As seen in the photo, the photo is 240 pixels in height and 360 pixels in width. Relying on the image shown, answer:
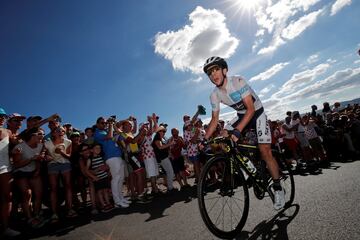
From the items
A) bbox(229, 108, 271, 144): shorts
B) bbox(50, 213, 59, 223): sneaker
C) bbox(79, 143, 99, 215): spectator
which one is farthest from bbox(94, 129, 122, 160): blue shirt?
bbox(229, 108, 271, 144): shorts

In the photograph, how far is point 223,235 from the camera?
3389 millimetres

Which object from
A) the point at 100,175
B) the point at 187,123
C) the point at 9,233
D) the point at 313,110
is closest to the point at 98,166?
the point at 100,175

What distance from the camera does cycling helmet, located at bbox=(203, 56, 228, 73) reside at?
14.0 feet

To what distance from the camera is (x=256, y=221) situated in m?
4.05

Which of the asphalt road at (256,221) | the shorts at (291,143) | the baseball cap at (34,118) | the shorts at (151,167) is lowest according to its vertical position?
the asphalt road at (256,221)

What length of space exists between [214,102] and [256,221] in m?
2.05

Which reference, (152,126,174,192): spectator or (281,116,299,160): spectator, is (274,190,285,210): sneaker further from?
(281,116,299,160): spectator

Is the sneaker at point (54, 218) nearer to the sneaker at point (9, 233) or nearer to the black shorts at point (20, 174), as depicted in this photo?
the sneaker at point (9, 233)

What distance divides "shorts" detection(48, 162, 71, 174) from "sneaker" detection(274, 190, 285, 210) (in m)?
5.62

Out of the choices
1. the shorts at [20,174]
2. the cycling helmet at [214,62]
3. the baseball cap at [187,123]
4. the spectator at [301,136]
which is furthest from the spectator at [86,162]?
the spectator at [301,136]

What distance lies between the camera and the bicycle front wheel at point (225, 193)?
144 inches

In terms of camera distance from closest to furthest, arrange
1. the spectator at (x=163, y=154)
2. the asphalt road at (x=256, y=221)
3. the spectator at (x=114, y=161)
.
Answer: the asphalt road at (x=256, y=221) → the spectator at (x=114, y=161) → the spectator at (x=163, y=154)

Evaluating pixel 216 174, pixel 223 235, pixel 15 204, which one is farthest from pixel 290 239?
pixel 15 204

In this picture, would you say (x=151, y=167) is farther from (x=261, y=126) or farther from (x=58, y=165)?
(x=261, y=126)
